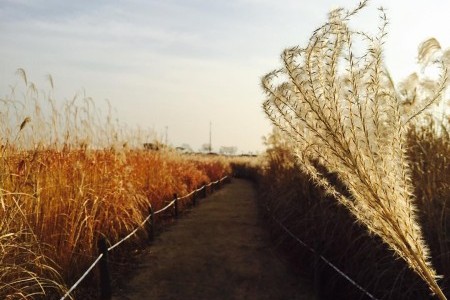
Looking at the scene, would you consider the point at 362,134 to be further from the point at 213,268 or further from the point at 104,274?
the point at 213,268

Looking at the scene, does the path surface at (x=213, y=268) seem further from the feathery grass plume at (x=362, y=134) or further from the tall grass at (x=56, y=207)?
the feathery grass plume at (x=362, y=134)

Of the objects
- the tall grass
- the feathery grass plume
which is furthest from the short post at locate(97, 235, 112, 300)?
the feathery grass plume

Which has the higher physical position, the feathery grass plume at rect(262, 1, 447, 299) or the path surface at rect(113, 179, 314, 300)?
the feathery grass plume at rect(262, 1, 447, 299)

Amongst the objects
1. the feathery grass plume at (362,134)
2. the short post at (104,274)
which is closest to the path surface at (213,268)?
the short post at (104,274)

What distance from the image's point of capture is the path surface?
19.2 feet

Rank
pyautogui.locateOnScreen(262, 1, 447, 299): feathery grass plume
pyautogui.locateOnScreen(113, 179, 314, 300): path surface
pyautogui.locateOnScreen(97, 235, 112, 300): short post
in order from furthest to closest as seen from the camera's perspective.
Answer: pyautogui.locateOnScreen(113, 179, 314, 300): path surface, pyautogui.locateOnScreen(97, 235, 112, 300): short post, pyautogui.locateOnScreen(262, 1, 447, 299): feathery grass plume

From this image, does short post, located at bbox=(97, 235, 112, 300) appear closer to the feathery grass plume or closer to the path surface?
the path surface

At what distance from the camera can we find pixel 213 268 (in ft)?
22.4

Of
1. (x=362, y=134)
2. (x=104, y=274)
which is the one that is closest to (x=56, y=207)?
(x=104, y=274)

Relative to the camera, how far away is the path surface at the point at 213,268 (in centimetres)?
584

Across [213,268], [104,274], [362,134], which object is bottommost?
[213,268]

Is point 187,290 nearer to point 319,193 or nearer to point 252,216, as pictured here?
point 319,193

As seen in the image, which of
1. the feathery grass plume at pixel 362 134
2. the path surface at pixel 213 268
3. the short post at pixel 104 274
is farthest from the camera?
the path surface at pixel 213 268

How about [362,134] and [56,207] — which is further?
[56,207]
